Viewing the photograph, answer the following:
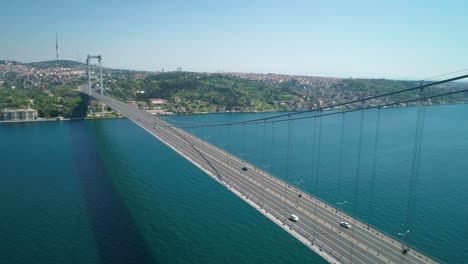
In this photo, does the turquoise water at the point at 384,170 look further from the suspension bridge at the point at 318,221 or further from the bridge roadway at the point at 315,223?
the bridge roadway at the point at 315,223

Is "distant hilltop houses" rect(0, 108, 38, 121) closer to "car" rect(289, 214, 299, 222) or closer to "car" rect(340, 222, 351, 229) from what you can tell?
"car" rect(289, 214, 299, 222)

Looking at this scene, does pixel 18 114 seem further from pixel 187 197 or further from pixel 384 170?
pixel 384 170

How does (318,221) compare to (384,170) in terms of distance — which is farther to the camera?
(384,170)

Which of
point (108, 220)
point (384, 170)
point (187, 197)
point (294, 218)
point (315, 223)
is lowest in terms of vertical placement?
point (108, 220)

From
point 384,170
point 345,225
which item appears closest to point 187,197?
point 345,225

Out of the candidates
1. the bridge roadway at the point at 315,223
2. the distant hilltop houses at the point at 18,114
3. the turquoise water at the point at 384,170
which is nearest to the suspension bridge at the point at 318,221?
the bridge roadway at the point at 315,223

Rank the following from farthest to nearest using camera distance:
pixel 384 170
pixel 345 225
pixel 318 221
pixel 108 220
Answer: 1. pixel 384 170
2. pixel 108 220
3. pixel 318 221
4. pixel 345 225
